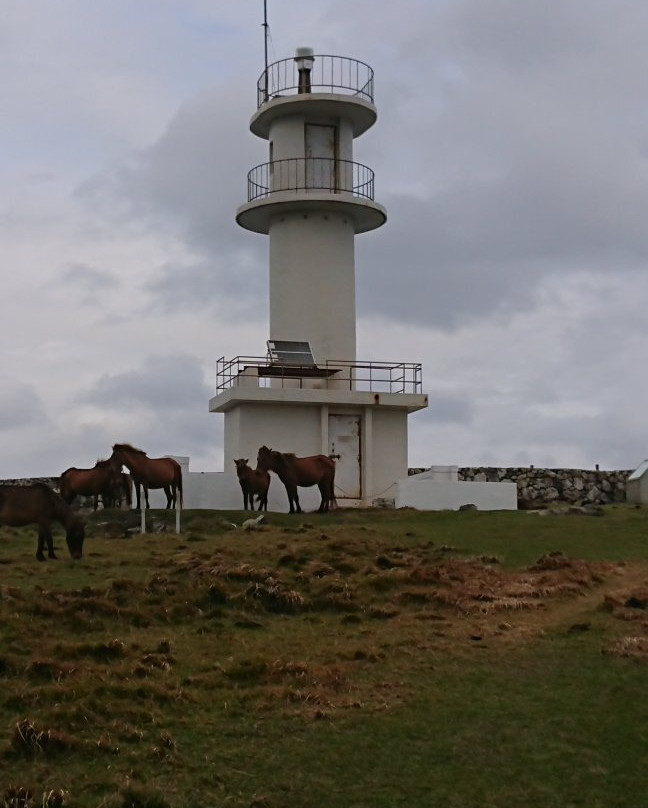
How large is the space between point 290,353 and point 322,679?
753 inches

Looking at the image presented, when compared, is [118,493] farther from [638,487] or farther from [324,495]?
[638,487]

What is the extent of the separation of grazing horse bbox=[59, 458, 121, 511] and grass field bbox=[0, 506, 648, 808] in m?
6.68

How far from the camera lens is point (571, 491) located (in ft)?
113

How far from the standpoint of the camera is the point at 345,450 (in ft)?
100

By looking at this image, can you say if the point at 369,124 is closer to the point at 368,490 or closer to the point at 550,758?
the point at 368,490

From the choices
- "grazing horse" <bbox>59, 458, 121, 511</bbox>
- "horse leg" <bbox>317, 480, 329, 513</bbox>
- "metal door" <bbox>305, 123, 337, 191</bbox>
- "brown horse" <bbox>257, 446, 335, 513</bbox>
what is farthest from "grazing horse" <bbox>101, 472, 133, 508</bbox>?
"metal door" <bbox>305, 123, 337, 191</bbox>

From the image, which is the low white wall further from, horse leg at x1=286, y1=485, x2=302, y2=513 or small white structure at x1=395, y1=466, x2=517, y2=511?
horse leg at x1=286, y1=485, x2=302, y2=513

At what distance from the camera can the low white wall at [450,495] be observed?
2797cm

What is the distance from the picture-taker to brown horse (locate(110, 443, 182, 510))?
2556cm

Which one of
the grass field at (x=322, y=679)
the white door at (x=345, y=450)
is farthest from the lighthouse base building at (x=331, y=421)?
the grass field at (x=322, y=679)

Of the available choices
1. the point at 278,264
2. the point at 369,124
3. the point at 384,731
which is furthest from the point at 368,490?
the point at 384,731

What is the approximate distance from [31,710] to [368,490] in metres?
20.7

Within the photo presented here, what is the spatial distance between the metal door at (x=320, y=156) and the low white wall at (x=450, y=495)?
8.18m

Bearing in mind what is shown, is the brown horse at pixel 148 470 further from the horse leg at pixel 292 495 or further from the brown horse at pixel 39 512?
the brown horse at pixel 39 512
